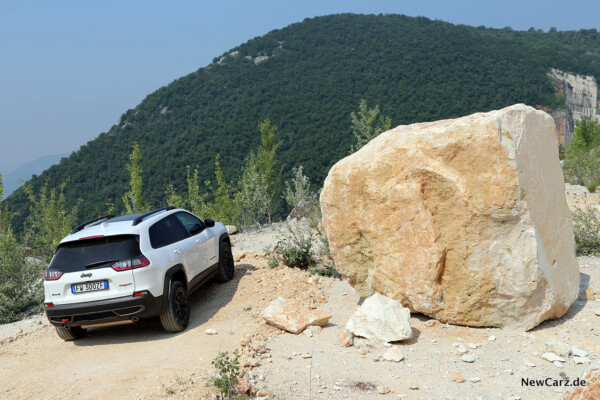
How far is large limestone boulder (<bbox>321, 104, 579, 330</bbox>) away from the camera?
212 inches

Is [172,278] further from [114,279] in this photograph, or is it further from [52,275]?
[52,275]

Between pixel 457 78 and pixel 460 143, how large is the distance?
205 ft

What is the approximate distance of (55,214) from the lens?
52.7ft

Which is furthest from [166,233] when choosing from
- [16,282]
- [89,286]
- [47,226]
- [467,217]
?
[47,226]

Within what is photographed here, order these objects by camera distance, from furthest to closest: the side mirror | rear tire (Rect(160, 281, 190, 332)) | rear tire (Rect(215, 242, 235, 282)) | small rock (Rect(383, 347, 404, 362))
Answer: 1. rear tire (Rect(215, 242, 235, 282))
2. the side mirror
3. rear tire (Rect(160, 281, 190, 332))
4. small rock (Rect(383, 347, 404, 362))

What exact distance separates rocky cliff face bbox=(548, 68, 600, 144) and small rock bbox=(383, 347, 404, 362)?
74.5 m

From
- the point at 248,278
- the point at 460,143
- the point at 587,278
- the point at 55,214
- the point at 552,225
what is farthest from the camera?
the point at 55,214

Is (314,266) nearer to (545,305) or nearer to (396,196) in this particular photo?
(396,196)

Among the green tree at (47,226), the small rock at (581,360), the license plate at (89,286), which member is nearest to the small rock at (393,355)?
the small rock at (581,360)

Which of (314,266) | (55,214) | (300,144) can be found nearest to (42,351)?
(314,266)

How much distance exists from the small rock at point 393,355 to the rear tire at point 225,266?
3923mm

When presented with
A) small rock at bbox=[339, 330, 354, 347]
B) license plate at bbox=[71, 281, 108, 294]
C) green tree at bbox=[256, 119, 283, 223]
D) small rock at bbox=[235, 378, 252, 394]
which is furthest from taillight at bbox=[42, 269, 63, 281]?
green tree at bbox=[256, 119, 283, 223]

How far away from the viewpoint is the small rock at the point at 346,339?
18.5ft

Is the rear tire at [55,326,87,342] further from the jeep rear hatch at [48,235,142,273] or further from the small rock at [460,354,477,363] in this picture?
the small rock at [460,354,477,363]
